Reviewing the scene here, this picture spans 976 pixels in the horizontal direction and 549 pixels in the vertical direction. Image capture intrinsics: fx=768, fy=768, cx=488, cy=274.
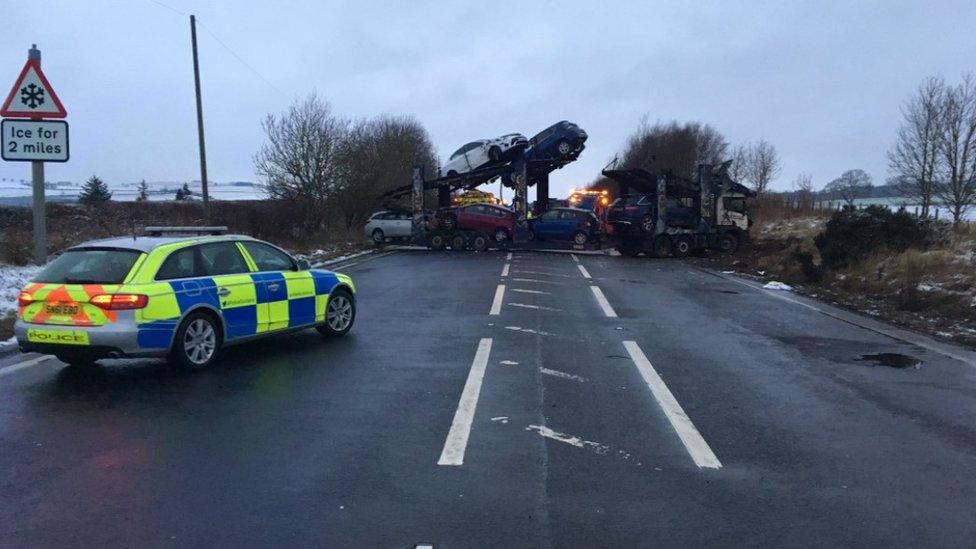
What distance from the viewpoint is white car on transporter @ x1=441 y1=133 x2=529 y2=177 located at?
3181 centimetres

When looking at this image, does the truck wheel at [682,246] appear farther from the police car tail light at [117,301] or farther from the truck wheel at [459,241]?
the police car tail light at [117,301]

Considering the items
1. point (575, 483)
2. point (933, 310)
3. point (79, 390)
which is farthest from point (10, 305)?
point (933, 310)

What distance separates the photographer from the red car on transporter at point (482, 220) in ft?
103

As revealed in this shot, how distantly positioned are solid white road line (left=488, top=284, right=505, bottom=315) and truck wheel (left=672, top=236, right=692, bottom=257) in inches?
575

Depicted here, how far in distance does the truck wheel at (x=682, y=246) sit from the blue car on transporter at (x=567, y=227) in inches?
125

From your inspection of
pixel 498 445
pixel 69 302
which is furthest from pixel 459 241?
pixel 498 445

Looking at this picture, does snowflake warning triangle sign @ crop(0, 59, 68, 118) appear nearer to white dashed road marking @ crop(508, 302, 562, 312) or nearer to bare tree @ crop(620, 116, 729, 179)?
white dashed road marking @ crop(508, 302, 562, 312)

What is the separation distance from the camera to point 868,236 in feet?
66.3

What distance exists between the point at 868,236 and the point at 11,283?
19.5 m

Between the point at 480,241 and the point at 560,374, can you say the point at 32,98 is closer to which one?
the point at 560,374

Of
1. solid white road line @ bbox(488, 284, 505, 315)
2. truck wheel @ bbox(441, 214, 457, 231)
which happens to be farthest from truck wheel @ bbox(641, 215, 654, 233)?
solid white road line @ bbox(488, 284, 505, 315)

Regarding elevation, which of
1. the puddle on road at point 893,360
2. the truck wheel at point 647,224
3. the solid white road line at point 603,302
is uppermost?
the truck wheel at point 647,224

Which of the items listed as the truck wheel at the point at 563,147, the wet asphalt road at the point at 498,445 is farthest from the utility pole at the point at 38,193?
the truck wheel at the point at 563,147

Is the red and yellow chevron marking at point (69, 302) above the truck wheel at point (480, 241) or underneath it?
underneath
